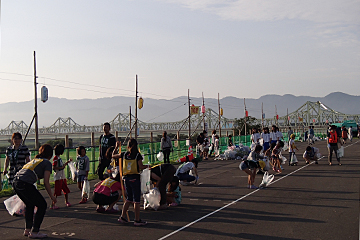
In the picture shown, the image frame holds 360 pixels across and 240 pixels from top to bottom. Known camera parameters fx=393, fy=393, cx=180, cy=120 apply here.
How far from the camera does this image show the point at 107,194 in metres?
8.48

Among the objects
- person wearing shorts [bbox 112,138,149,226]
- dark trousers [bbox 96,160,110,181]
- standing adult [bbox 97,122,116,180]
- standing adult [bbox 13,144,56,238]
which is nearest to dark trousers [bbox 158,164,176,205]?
person wearing shorts [bbox 112,138,149,226]

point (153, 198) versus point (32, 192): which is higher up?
point (32, 192)

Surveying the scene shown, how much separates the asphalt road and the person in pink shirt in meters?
0.22

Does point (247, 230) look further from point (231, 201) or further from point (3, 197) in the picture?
point (3, 197)

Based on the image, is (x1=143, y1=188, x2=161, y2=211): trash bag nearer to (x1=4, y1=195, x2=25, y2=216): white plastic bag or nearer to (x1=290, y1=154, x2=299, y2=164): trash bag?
(x1=4, y1=195, x2=25, y2=216): white plastic bag

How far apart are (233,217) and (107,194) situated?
2.72 meters

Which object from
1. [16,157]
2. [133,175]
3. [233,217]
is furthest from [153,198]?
[16,157]

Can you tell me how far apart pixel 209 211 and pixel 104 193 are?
231 cm

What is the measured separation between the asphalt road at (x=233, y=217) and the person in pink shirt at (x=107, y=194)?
220 mm

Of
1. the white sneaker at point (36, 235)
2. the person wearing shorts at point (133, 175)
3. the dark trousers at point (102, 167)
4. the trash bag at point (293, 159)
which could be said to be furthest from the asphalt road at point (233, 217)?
the trash bag at point (293, 159)

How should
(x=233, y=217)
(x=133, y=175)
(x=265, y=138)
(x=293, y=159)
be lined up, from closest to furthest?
(x=133, y=175) → (x=233, y=217) → (x=293, y=159) → (x=265, y=138)

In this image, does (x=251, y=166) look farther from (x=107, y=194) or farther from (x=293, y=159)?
(x=293, y=159)

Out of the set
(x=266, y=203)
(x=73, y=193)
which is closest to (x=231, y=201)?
(x=266, y=203)

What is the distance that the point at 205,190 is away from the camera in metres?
11.5
